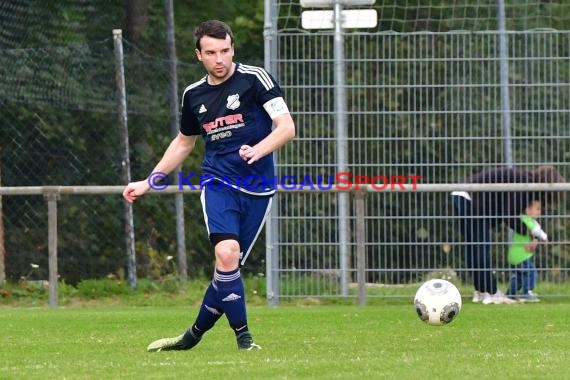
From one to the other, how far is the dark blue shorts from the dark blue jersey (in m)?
0.05

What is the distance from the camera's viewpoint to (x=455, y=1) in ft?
49.3

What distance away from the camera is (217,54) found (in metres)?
7.69

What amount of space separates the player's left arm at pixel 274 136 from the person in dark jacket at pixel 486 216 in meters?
5.76

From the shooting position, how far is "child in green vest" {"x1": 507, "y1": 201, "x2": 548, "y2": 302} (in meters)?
13.3

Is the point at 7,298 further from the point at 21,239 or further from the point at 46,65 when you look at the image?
the point at 46,65

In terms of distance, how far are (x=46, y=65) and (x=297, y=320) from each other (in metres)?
5.28

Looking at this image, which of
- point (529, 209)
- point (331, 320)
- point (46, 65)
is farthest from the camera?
point (46, 65)

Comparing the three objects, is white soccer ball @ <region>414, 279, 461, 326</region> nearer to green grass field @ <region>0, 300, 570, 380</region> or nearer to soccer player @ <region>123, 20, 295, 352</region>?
green grass field @ <region>0, 300, 570, 380</region>

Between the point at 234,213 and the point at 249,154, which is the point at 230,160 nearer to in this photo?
the point at 234,213

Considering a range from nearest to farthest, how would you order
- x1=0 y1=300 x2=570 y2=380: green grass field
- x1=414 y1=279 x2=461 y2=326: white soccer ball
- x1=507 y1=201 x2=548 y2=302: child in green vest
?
x1=0 y1=300 x2=570 y2=380: green grass field
x1=414 y1=279 x2=461 y2=326: white soccer ball
x1=507 y1=201 x2=548 y2=302: child in green vest

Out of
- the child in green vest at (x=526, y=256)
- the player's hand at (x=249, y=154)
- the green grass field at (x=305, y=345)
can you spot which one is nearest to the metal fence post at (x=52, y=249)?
the green grass field at (x=305, y=345)

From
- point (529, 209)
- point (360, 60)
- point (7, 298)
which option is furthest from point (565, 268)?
point (7, 298)

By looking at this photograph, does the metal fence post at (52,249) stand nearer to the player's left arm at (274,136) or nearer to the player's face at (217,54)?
the player's face at (217,54)

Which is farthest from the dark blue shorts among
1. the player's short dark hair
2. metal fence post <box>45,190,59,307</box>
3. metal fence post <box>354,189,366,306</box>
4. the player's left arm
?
metal fence post <box>45,190,59,307</box>
